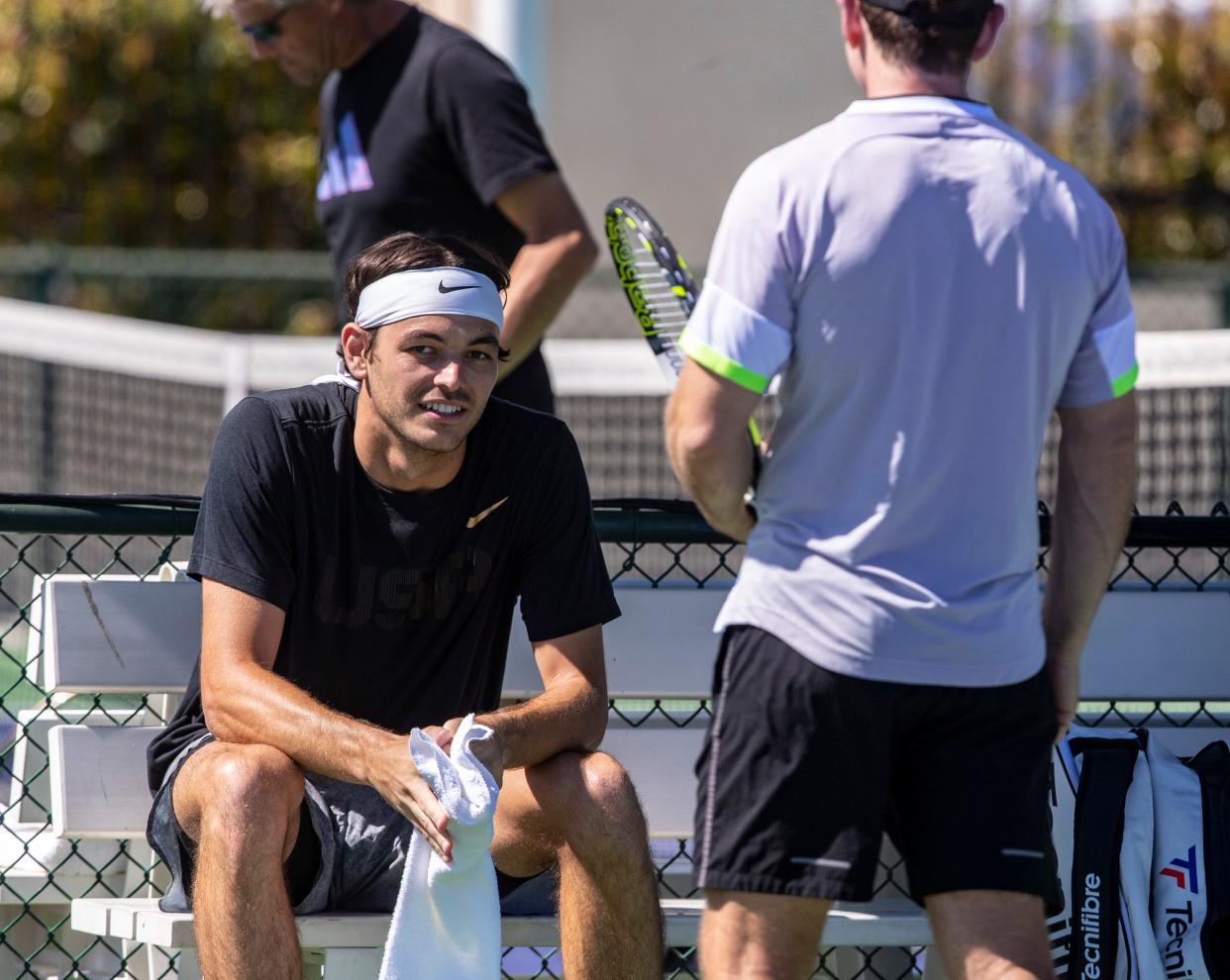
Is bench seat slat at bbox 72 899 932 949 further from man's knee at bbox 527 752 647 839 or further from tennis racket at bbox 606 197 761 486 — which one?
tennis racket at bbox 606 197 761 486

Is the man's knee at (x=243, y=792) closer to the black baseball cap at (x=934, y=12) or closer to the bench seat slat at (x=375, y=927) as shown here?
the bench seat slat at (x=375, y=927)

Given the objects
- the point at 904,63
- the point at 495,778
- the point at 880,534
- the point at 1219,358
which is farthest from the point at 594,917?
the point at 1219,358

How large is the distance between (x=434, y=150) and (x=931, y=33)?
1613 millimetres

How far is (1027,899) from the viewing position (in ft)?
8.29

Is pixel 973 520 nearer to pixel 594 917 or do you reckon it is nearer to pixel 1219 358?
pixel 594 917

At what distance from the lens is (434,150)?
3.90 meters

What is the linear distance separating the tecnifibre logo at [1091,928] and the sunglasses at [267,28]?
2.29m

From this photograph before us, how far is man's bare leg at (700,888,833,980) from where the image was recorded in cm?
252

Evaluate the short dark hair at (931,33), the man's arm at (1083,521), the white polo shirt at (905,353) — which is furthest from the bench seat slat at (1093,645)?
the short dark hair at (931,33)

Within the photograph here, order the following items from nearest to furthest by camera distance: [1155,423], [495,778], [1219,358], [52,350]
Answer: [495,778]
[1219,358]
[1155,423]
[52,350]

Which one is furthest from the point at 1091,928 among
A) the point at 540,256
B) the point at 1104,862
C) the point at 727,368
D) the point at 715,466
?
the point at 540,256

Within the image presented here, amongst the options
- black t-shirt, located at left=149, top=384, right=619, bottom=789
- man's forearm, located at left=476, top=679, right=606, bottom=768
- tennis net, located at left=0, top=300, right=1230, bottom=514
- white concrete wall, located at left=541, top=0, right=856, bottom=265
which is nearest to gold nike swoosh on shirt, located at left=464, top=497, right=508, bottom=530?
black t-shirt, located at left=149, top=384, right=619, bottom=789

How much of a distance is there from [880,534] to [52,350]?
237 inches

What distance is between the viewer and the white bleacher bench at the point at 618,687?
3.14m
